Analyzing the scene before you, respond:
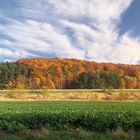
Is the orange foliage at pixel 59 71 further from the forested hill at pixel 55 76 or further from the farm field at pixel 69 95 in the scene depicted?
the farm field at pixel 69 95

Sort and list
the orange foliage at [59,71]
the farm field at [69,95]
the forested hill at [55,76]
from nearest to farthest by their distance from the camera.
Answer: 1. the farm field at [69,95]
2. the forested hill at [55,76]
3. the orange foliage at [59,71]

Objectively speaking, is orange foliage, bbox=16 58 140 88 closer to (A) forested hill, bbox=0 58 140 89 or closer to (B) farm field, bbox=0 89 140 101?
(A) forested hill, bbox=0 58 140 89

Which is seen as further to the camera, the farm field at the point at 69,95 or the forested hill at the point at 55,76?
the forested hill at the point at 55,76

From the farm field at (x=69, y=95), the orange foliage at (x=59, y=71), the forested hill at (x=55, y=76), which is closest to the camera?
the farm field at (x=69, y=95)

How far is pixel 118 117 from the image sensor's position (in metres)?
18.8

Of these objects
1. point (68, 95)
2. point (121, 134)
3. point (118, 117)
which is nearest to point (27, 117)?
point (118, 117)

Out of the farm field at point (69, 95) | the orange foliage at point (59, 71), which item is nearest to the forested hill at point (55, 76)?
the orange foliage at point (59, 71)

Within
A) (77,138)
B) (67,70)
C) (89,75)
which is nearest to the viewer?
(77,138)

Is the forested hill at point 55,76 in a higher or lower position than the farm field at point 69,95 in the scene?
higher

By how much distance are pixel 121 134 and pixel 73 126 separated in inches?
168

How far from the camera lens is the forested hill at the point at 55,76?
113 m

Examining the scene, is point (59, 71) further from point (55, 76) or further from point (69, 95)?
point (69, 95)

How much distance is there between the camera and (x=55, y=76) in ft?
392

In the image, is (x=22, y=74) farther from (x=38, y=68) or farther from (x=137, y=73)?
(x=137, y=73)
